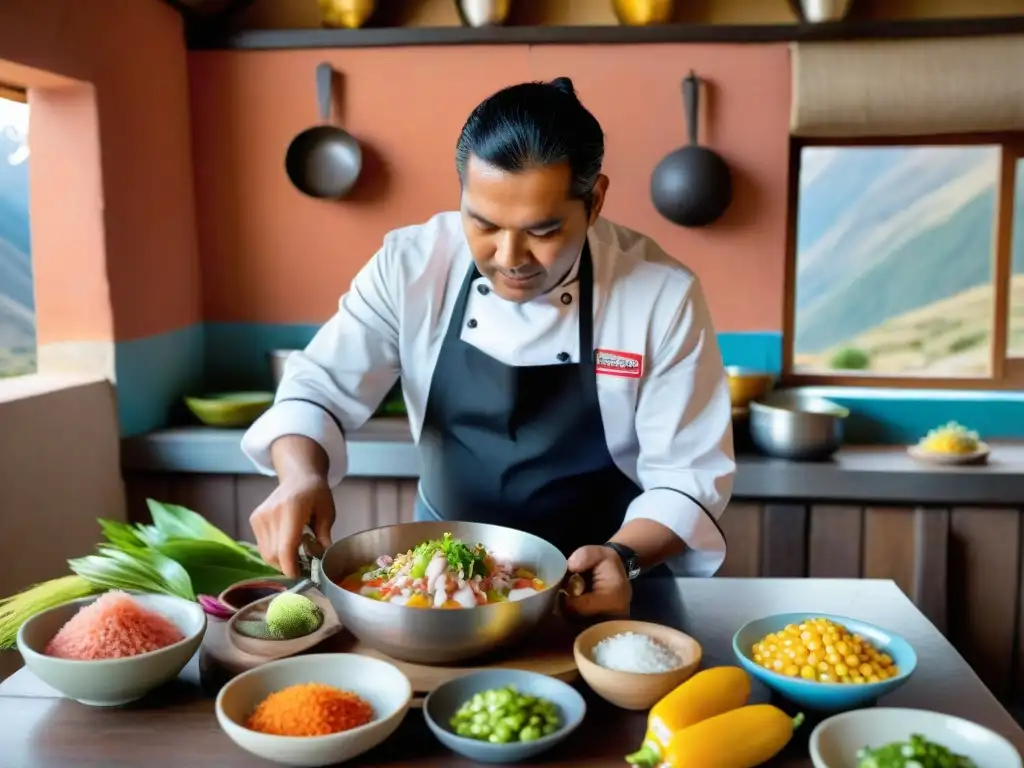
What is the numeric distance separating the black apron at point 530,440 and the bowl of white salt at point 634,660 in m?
0.60

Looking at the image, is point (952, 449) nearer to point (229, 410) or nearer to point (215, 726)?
point (229, 410)

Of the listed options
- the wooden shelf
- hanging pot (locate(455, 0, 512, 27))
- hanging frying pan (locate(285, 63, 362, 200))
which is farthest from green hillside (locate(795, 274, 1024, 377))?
hanging frying pan (locate(285, 63, 362, 200))

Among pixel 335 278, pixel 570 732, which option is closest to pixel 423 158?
pixel 335 278

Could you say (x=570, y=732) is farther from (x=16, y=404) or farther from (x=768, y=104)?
(x=768, y=104)

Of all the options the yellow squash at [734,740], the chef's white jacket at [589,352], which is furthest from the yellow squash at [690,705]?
the chef's white jacket at [589,352]

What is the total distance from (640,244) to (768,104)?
5.46 ft

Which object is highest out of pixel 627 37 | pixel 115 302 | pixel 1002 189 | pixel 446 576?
pixel 627 37

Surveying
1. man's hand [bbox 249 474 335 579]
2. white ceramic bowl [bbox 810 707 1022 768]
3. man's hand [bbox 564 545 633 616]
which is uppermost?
man's hand [bbox 249 474 335 579]

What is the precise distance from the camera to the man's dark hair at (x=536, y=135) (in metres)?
1.52

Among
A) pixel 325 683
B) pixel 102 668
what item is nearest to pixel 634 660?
pixel 325 683

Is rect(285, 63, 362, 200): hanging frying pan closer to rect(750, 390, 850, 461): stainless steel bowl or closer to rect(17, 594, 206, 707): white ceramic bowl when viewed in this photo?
rect(750, 390, 850, 461): stainless steel bowl

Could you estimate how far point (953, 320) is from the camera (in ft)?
11.9

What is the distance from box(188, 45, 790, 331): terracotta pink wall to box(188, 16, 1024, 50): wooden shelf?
4cm

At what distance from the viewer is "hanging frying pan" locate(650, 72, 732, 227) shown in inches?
129
